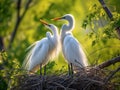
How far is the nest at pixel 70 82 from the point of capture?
10.6m

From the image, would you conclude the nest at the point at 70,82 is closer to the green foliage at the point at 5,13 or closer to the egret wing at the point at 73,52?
the egret wing at the point at 73,52

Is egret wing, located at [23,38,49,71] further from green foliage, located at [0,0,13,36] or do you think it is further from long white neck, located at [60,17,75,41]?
green foliage, located at [0,0,13,36]

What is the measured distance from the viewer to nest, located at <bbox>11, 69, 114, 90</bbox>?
10641mm

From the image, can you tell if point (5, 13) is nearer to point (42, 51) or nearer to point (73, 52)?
point (42, 51)

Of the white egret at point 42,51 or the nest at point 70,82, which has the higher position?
the white egret at point 42,51

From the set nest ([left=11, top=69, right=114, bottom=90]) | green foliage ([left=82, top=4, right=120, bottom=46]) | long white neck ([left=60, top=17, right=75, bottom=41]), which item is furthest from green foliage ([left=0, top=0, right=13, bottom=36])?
nest ([left=11, top=69, right=114, bottom=90])

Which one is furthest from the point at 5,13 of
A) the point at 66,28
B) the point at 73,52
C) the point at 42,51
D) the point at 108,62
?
the point at 108,62

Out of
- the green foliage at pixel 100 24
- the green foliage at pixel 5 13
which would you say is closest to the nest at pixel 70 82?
the green foliage at pixel 100 24

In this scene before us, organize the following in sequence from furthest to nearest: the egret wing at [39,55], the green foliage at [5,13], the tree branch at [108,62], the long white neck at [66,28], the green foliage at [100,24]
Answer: the green foliage at [5,13] → the long white neck at [66,28] → the egret wing at [39,55] → the tree branch at [108,62] → the green foliage at [100,24]

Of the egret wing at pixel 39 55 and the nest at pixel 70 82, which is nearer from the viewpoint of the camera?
the nest at pixel 70 82

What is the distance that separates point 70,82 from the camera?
35.4 ft

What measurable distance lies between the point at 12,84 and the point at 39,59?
4.93ft

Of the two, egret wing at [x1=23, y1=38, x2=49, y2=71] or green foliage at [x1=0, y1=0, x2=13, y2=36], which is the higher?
green foliage at [x1=0, y1=0, x2=13, y2=36]

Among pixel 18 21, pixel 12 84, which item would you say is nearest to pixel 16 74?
pixel 12 84
